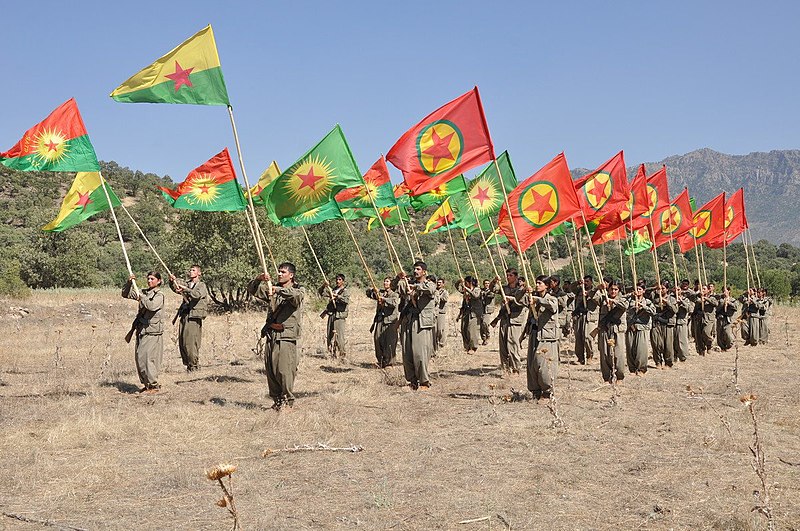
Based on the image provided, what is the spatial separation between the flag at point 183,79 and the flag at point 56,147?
87.8 inches

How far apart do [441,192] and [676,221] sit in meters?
6.34

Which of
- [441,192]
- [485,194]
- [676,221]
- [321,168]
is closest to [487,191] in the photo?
[485,194]

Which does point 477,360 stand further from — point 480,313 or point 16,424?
point 16,424

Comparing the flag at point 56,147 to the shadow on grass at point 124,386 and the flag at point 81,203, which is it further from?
the shadow on grass at point 124,386

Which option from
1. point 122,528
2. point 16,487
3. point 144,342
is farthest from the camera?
point 144,342

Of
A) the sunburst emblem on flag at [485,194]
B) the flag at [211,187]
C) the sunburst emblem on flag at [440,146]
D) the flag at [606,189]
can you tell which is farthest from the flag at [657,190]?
the flag at [211,187]

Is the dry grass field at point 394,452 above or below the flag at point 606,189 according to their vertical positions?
below

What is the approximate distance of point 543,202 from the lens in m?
10.7

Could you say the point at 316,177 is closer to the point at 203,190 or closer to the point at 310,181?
the point at 310,181

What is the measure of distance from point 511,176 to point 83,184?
29.5 feet

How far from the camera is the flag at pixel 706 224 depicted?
16.9m

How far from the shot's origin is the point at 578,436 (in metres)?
7.95

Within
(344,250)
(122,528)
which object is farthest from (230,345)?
(344,250)

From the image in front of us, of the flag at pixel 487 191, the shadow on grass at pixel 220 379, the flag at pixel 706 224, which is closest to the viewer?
the shadow on grass at pixel 220 379
